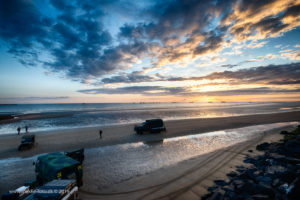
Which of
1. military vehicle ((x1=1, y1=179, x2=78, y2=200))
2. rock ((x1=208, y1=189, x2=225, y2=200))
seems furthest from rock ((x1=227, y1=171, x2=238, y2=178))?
military vehicle ((x1=1, y1=179, x2=78, y2=200))

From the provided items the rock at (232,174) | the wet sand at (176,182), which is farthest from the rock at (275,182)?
the rock at (232,174)

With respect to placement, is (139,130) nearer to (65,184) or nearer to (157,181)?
(157,181)

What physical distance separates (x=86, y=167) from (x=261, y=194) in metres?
14.4

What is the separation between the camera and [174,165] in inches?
522

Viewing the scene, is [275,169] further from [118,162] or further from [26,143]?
[26,143]

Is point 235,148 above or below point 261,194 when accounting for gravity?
below

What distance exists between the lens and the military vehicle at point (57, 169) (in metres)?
8.20

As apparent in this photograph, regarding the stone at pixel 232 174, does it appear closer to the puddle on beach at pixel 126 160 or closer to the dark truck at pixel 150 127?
the puddle on beach at pixel 126 160

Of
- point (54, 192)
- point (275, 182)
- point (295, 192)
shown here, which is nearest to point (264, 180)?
point (275, 182)

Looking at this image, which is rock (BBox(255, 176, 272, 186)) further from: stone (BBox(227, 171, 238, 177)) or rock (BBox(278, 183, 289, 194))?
stone (BBox(227, 171, 238, 177))

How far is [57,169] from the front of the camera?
8.14 meters

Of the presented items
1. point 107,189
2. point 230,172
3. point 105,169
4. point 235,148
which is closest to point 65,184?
point 107,189

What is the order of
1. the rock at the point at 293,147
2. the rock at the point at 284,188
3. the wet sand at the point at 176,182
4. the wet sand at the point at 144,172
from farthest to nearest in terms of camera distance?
the rock at the point at 293,147, the wet sand at the point at 144,172, the wet sand at the point at 176,182, the rock at the point at 284,188

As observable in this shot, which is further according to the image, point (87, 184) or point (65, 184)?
point (87, 184)
